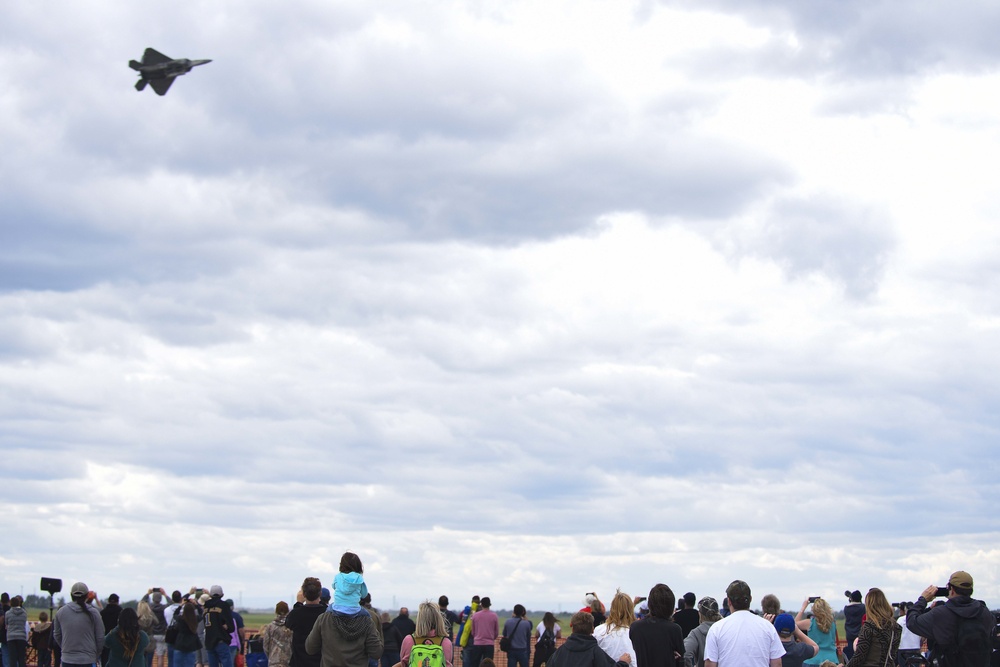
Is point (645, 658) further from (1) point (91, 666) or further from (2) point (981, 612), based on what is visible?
(1) point (91, 666)

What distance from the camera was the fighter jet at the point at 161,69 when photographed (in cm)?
1889

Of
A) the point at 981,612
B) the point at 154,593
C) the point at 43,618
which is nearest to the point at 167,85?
the point at 154,593

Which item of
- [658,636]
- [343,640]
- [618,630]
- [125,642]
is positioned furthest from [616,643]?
[125,642]

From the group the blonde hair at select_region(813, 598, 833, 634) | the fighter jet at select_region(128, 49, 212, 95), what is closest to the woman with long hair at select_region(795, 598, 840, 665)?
the blonde hair at select_region(813, 598, 833, 634)

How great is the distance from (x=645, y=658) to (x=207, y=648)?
1027 centimetres

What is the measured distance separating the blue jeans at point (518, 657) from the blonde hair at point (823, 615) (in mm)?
8097

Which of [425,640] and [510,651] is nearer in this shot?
[425,640]

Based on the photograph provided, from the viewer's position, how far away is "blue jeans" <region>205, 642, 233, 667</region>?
17906 mm

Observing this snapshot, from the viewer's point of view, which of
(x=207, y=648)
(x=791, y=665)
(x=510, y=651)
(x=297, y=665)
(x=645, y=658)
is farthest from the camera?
(x=510, y=651)

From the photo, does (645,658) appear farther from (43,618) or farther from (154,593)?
(43,618)

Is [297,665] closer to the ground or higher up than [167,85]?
closer to the ground

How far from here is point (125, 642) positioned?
12625mm

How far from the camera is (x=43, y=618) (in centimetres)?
2162

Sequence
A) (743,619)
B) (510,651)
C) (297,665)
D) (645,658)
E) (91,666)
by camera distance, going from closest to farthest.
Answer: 1. (743,619)
2. (645,658)
3. (297,665)
4. (91,666)
5. (510,651)
